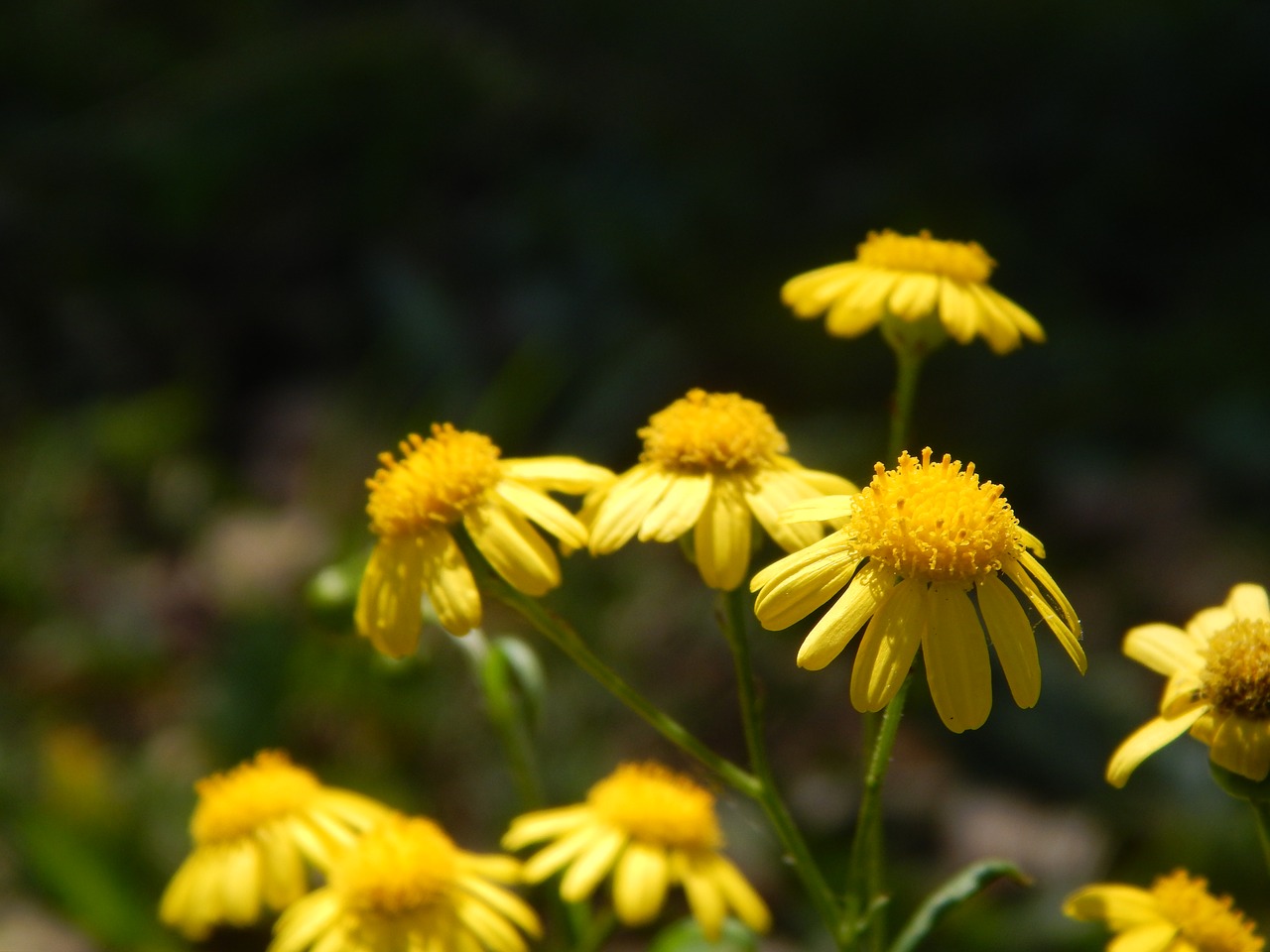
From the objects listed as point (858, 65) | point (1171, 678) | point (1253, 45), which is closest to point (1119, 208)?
point (1253, 45)

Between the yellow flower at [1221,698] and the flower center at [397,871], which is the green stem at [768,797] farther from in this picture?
the flower center at [397,871]

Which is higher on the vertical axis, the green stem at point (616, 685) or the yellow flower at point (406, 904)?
the green stem at point (616, 685)

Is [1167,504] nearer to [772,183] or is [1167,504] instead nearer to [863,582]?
[772,183]

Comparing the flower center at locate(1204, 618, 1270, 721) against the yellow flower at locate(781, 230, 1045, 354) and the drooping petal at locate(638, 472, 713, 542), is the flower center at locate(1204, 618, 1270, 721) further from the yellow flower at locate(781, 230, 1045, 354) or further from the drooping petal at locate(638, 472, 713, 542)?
the drooping petal at locate(638, 472, 713, 542)

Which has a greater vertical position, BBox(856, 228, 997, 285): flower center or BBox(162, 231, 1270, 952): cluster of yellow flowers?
BBox(856, 228, 997, 285): flower center

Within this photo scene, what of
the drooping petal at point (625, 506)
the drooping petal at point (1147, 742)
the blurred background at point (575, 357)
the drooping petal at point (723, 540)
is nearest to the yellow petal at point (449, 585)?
the drooping petal at point (625, 506)

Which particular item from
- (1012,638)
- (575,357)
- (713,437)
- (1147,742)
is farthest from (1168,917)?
(575,357)

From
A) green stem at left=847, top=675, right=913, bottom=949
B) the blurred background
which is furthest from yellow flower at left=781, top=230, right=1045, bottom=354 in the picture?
the blurred background
